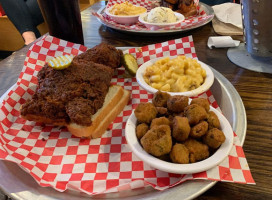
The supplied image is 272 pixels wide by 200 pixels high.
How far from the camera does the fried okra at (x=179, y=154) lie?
2.81ft

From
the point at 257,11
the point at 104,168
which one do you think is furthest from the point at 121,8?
the point at 104,168

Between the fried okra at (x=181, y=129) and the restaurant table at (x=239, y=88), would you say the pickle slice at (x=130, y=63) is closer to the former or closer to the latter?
the restaurant table at (x=239, y=88)

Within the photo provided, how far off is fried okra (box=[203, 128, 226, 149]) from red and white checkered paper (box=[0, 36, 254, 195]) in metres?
0.08

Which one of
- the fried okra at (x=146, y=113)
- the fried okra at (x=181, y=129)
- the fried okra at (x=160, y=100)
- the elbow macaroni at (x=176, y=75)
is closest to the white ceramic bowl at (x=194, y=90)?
the elbow macaroni at (x=176, y=75)

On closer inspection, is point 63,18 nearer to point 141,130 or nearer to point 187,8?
point 141,130

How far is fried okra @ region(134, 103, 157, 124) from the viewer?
1029 mm

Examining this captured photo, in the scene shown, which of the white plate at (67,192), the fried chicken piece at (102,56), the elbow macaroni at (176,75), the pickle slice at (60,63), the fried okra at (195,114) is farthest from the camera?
the fried chicken piece at (102,56)

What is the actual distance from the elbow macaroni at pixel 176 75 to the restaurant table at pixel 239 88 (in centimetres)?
28

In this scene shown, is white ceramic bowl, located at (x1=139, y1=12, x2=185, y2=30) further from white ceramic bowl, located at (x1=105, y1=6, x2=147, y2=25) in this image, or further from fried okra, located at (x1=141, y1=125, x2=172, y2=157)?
fried okra, located at (x1=141, y1=125, x2=172, y2=157)

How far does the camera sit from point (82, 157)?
1097mm

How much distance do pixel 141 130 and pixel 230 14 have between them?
6.58 ft

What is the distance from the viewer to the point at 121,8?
2473 millimetres

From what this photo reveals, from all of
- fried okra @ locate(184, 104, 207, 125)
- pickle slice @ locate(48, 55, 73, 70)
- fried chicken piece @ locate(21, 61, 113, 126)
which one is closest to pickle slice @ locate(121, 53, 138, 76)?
fried chicken piece @ locate(21, 61, 113, 126)

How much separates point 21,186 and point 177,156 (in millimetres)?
603
